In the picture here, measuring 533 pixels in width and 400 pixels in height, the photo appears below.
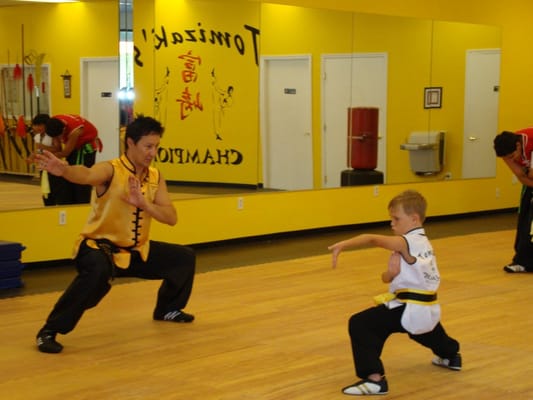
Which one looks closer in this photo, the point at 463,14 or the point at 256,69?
the point at 256,69

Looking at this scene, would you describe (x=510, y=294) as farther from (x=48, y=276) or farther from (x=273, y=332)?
(x=48, y=276)

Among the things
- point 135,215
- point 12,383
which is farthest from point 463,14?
point 12,383

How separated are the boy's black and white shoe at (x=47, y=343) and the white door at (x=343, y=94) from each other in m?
4.91

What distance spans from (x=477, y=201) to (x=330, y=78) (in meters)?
2.75

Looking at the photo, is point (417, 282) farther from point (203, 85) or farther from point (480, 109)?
point (480, 109)

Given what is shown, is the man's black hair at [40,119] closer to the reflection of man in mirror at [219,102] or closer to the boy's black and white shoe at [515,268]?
the reflection of man in mirror at [219,102]

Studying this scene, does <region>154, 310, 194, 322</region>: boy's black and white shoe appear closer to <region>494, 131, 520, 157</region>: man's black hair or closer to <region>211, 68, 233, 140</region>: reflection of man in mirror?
<region>494, 131, 520, 157</region>: man's black hair

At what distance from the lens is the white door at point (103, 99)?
23.4 ft

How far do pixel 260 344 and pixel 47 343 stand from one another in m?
1.09

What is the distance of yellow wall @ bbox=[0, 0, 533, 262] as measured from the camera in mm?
6957

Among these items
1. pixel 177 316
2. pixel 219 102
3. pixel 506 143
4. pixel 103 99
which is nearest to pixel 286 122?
pixel 219 102

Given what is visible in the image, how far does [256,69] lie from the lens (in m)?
8.30

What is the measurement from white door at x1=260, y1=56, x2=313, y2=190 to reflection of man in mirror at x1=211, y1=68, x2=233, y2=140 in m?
0.38

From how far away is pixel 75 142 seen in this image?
712 centimetres
